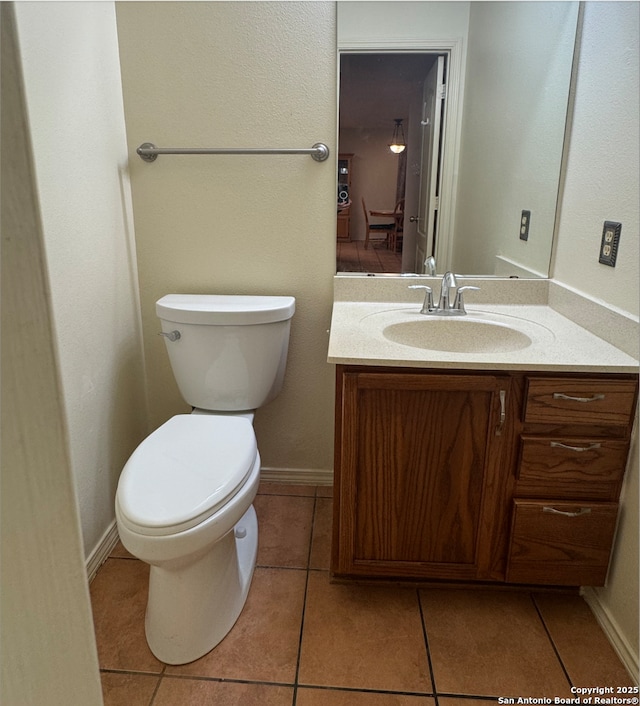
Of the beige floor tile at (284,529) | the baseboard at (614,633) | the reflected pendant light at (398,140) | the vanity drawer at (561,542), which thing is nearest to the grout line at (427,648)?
the vanity drawer at (561,542)

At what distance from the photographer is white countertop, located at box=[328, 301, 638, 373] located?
1325 millimetres

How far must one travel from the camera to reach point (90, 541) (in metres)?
1.68

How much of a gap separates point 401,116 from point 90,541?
1673 millimetres

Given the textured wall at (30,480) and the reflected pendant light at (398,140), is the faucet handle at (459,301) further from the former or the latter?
the textured wall at (30,480)

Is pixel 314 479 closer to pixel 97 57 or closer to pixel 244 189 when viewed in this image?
pixel 244 189

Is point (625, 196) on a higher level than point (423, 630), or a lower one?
higher

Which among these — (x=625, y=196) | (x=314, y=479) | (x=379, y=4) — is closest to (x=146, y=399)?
(x=314, y=479)

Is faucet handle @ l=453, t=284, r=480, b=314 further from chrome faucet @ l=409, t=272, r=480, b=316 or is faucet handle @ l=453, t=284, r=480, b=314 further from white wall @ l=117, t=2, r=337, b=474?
white wall @ l=117, t=2, r=337, b=474

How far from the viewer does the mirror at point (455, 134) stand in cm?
168

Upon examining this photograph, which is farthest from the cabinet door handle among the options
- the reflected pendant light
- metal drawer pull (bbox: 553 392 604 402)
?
the reflected pendant light

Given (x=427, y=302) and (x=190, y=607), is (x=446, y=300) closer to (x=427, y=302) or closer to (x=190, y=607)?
(x=427, y=302)

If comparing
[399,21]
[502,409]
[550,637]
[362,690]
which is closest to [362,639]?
[362,690]

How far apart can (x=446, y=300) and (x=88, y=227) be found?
114 centimetres

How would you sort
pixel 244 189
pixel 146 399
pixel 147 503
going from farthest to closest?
pixel 146 399, pixel 244 189, pixel 147 503
